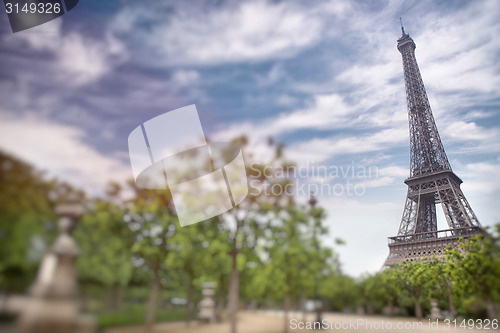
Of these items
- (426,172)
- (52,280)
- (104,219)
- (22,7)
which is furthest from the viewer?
(426,172)

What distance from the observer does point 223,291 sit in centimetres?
663

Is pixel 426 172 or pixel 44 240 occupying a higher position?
pixel 426 172

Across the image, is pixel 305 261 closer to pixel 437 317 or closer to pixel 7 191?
pixel 437 317

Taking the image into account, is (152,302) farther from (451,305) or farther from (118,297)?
(451,305)

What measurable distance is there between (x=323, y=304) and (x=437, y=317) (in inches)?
97.8

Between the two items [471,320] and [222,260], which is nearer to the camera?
[471,320]

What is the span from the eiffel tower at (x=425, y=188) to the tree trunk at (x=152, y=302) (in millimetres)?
6396

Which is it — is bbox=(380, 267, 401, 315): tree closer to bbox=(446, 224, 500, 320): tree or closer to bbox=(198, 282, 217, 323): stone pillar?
bbox=(446, 224, 500, 320): tree

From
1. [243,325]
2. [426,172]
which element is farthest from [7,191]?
[426,172]

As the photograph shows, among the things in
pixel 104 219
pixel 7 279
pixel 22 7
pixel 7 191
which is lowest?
pixel 7 279

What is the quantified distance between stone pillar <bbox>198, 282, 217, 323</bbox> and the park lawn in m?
0.24

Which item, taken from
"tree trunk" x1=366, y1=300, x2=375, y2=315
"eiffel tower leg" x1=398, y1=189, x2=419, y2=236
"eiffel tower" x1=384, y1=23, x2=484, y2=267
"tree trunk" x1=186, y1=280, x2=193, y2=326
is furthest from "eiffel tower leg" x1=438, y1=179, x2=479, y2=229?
"tree trunk" x1=186, y1=280, x2=193, y2=326

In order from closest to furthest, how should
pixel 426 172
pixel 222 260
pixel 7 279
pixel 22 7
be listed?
pixel 7 279 → pixel 222 260 → pixel 22 7 → pixel 426 172

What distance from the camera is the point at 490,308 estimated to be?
5.77 m
